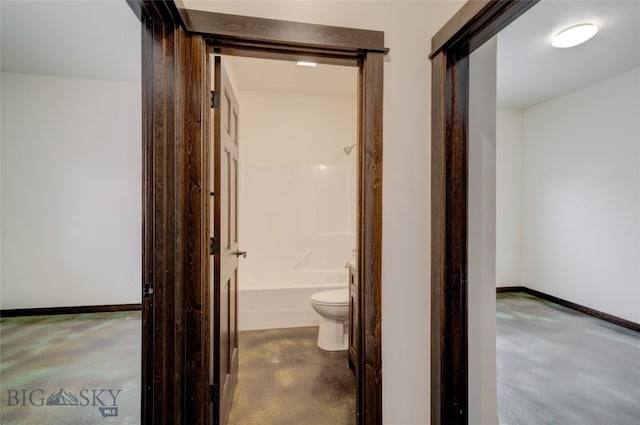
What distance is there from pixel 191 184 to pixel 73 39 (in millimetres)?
791

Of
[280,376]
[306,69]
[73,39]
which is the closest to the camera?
[73,39]

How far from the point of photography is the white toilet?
104 inches

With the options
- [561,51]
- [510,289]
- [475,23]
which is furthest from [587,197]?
[475,23]

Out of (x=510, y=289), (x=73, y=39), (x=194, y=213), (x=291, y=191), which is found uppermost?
(x=73, y=39)

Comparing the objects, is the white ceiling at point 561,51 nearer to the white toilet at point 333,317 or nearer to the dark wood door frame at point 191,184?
the dark wood door frame at point 191,184

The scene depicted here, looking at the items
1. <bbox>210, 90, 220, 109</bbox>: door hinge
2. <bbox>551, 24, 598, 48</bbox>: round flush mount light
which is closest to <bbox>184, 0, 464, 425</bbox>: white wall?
<bbox>210, 90, 220, 109</bbox>: door hinge

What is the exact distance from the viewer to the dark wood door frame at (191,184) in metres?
1.24

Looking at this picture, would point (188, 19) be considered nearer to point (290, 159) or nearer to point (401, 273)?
point (401, 273)

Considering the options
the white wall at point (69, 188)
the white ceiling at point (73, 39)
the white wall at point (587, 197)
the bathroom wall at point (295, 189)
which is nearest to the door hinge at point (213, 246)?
the white wall at point (69, 188)

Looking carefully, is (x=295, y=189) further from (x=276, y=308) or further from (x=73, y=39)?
(x=73, y=39)

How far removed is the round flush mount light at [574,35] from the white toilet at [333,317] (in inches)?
110

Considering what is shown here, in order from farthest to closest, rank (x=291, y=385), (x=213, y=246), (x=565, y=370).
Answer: (x=565, y=370)
(x=291, y=385)
(x=213, y=246)

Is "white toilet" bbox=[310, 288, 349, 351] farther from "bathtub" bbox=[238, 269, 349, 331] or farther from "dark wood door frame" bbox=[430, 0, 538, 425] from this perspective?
"dark wood door frame" bbox=[430, 0, 538, 425]

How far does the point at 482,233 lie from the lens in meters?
1.55
